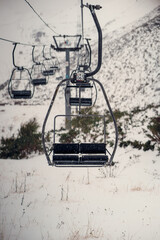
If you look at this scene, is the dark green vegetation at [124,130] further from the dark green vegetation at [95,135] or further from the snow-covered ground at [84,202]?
the snow-covered ground at [84,202]

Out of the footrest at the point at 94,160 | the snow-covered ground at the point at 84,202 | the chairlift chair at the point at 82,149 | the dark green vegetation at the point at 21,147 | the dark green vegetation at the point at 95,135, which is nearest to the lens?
the chairlift chair at the point at 82,149

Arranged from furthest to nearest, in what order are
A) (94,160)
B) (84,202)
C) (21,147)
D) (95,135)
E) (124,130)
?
1. (95,135)
2. (124,130)
3. (21,147)
4. (84,202)
5. (94,160)

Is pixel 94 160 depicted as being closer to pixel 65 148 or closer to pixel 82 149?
pixel 82 149

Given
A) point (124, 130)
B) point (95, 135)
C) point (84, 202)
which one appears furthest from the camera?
point (95, 135)

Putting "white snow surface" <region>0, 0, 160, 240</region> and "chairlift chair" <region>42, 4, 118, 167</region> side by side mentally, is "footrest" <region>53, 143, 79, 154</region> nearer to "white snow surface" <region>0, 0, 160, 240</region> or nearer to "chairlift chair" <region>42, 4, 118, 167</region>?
"chairlift chair" <region>42, 4, 118, 167</region>

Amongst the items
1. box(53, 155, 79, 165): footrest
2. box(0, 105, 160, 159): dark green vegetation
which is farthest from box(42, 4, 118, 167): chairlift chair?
box(0, 105, 160, 159): dark green vegetation

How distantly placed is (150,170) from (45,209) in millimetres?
2584

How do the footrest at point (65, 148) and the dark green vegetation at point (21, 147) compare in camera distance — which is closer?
the footrest at point (65, 148)

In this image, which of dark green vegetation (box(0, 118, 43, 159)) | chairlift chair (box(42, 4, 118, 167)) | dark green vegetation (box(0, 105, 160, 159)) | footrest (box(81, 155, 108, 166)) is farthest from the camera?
dark green vegetation (box(0, 118, 43, 159))

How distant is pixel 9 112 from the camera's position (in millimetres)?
14562

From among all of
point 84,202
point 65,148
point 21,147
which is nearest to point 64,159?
point 65,148

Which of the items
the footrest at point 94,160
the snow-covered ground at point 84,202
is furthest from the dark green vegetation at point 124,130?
the footrest at point 94,160

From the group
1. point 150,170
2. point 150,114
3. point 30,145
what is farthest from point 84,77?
point 150,114

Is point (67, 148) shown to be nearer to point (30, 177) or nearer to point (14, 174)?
point (30, 177)
